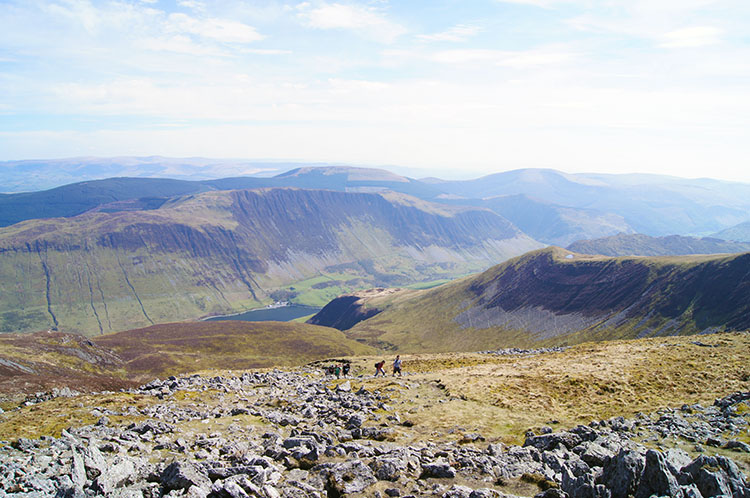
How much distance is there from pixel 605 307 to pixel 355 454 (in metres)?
158

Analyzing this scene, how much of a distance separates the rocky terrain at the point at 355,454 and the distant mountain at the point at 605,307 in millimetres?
110563

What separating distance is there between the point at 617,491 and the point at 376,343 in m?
178

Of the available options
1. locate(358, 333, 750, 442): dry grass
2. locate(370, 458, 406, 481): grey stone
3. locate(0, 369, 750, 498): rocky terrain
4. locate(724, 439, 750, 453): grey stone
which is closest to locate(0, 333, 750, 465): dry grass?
locate(358, 333, 750, 442): dry grass

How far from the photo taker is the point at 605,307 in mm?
152250

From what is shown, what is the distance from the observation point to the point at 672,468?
14953mm

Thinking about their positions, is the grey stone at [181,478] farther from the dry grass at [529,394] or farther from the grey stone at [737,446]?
the grey stone at [737,446]

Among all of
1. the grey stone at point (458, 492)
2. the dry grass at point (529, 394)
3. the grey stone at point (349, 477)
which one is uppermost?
the grey stone at point (458, 492)

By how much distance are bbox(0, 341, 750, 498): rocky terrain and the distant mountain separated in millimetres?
110563

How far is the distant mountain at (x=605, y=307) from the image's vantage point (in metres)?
122

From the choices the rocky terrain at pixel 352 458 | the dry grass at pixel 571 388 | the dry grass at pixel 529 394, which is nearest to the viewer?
the rocky terrain at pixel 352 458

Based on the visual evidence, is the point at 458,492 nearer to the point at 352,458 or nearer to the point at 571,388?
the point at 352,458

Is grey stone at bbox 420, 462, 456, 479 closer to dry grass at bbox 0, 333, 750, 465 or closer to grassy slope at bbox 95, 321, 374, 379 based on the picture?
dry grass at bbox 0, 333, 750, 465

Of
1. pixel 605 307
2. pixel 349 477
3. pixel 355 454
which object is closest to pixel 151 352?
pixel 355 454

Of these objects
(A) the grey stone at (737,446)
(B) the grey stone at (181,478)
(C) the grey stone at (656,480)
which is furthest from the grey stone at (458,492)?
(A) the grey stone at (737,446)
